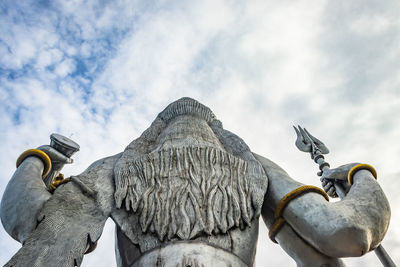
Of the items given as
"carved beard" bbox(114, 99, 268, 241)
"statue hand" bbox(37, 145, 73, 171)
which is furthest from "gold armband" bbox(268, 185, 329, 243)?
"statue hand" bbox(37, 145, 73, 171)

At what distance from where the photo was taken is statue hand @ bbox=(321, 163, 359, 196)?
4059mm

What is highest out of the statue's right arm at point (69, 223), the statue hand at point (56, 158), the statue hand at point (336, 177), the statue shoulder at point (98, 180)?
the statue hand at point (56, 158)

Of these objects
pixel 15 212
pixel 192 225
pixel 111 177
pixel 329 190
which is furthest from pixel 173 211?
pixel 329 190

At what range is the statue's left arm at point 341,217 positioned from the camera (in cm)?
285

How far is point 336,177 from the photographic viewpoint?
4.18 m

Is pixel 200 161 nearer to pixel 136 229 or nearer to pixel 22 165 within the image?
pixel 136 229

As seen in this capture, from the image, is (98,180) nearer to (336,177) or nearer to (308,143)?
(336,177)

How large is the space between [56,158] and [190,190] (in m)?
1.85

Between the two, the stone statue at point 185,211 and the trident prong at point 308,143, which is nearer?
the stone statue at point 185,211

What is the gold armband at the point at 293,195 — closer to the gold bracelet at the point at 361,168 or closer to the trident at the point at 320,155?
the gold bracelet at the point at 361,168

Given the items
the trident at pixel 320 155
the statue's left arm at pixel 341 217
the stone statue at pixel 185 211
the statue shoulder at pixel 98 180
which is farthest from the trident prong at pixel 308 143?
the statue shoulder at pixel 98 180

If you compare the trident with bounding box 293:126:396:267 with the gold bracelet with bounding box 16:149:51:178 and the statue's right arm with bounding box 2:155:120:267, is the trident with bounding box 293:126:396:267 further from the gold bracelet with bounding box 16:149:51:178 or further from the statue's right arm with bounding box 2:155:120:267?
the gold bracelet with bounding box 16:149:51:178

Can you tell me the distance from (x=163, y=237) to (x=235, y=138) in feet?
6.85

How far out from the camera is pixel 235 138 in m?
4.65
